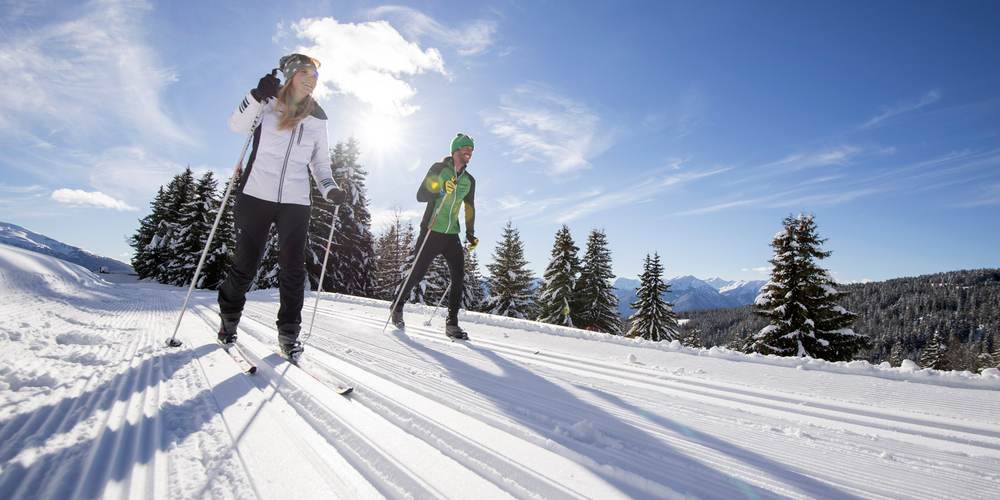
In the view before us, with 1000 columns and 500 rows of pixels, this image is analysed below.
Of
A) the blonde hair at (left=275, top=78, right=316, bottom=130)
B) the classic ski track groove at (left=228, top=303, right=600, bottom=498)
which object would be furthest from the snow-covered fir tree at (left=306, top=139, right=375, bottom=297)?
the classic ski track groove at (left=228, top=303, right=600, bottom=498)

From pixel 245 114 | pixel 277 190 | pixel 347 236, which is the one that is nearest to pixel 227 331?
pixel 277 190

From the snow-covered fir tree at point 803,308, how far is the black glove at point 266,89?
78.3 feet

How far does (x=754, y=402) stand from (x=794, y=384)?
708 millimetres

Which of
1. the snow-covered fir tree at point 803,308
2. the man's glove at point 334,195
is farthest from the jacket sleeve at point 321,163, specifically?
the snow-covered fir tree at point 803,308

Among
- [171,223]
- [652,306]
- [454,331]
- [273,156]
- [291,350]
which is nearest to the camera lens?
[291,350]

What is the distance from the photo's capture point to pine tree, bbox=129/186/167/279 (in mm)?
35188

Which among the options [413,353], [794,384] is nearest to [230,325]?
[413,353]

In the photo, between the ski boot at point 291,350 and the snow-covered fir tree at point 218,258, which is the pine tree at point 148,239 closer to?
the snow-covered fir tree at point 218,258

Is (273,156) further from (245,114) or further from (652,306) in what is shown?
(652,306)

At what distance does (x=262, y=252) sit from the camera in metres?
3.29

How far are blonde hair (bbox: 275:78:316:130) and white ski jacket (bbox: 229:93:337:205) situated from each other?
5 cm

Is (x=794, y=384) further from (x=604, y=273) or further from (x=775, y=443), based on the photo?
Result: (x=604, y=273)

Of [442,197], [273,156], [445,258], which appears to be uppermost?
[442,197]

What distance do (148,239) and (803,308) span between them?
53956 mm
